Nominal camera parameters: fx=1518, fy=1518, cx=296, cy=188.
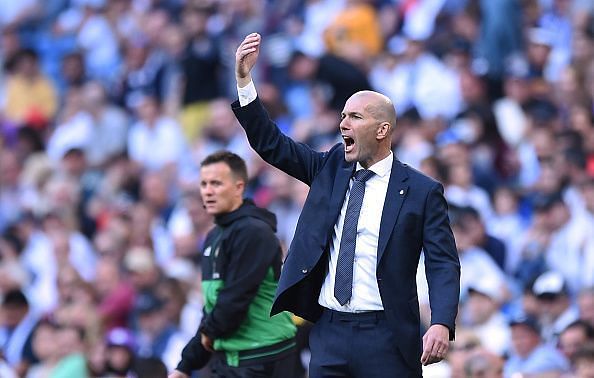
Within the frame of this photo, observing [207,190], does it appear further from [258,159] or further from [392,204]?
[258,159]

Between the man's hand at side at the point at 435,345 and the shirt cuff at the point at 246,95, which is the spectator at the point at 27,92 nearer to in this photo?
the shirt cuff at the point at 246,95

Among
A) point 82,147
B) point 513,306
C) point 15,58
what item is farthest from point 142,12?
point 513,306

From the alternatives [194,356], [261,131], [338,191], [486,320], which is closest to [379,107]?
[338,191]

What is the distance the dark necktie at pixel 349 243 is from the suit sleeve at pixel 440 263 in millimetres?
341

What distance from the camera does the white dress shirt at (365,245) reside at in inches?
288

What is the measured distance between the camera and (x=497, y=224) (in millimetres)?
13180

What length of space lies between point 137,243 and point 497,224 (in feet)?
12.4

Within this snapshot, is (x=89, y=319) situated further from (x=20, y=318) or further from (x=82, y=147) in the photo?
(x=82, y=147)

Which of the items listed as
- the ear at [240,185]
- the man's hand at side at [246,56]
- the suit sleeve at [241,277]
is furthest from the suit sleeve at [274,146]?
the ear at [240,185]

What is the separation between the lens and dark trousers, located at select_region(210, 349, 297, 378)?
8.46 metres

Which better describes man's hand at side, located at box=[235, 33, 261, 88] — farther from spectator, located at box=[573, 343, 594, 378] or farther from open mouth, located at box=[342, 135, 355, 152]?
spectator, located at box=[573, 343, 594, 378]

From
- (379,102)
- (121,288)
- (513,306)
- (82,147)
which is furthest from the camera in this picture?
(82,147)

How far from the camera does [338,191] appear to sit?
24.6 ft

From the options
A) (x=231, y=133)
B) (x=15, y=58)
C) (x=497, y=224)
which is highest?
(x=15, y=58)
